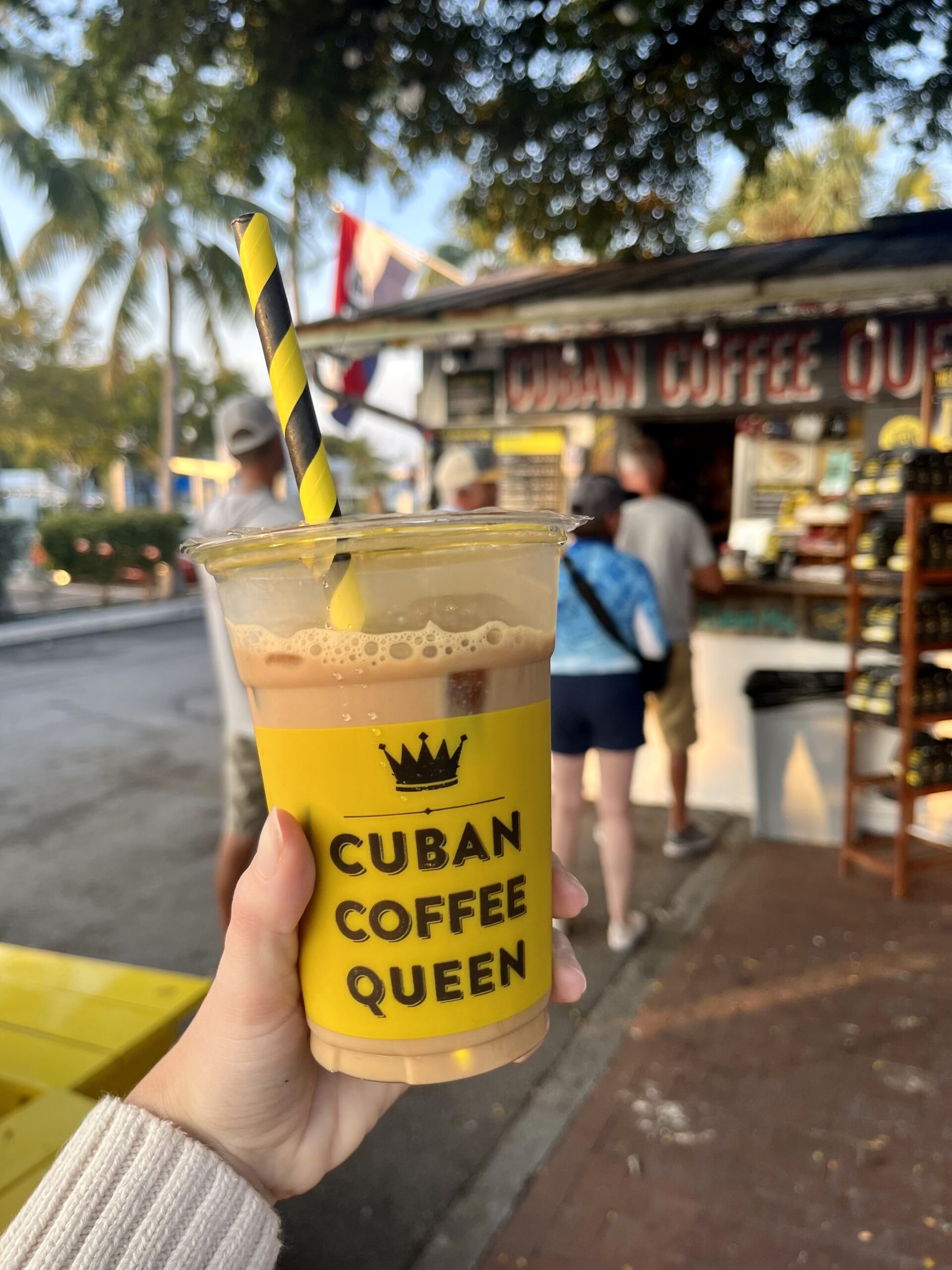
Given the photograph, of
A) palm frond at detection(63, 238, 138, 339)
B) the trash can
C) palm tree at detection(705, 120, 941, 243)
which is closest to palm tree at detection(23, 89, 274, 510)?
palm frond at detection(63, 238, 138, 339)

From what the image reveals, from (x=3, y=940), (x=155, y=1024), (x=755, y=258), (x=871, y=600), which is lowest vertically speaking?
(x=3, y=940)

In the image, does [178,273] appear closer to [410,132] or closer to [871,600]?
[410,132]

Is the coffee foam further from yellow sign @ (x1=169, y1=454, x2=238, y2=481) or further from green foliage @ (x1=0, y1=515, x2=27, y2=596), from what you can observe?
yellow sign @ (x1=169, y1=454, x2=238, y2=481)

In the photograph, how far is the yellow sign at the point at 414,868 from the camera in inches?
37.8

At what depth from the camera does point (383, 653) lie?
958 mm

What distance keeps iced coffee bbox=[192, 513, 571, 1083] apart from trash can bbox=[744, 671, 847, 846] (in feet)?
13.8

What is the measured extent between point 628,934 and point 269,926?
3154mm

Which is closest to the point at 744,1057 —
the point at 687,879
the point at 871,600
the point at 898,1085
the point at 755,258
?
the point at 898,1085

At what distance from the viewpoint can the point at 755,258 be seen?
545 cm

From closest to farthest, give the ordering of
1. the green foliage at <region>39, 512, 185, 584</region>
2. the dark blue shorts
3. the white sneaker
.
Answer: the dark blue shorts, the white sneaker, the green foliage at <region>39, 512, 185, 584</region>

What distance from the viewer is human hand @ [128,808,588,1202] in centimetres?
98

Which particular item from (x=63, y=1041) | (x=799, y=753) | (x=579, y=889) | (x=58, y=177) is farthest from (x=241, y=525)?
(x=58, y=177)

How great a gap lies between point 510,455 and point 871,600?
337cm

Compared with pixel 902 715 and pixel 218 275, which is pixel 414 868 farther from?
pixel 218 275
